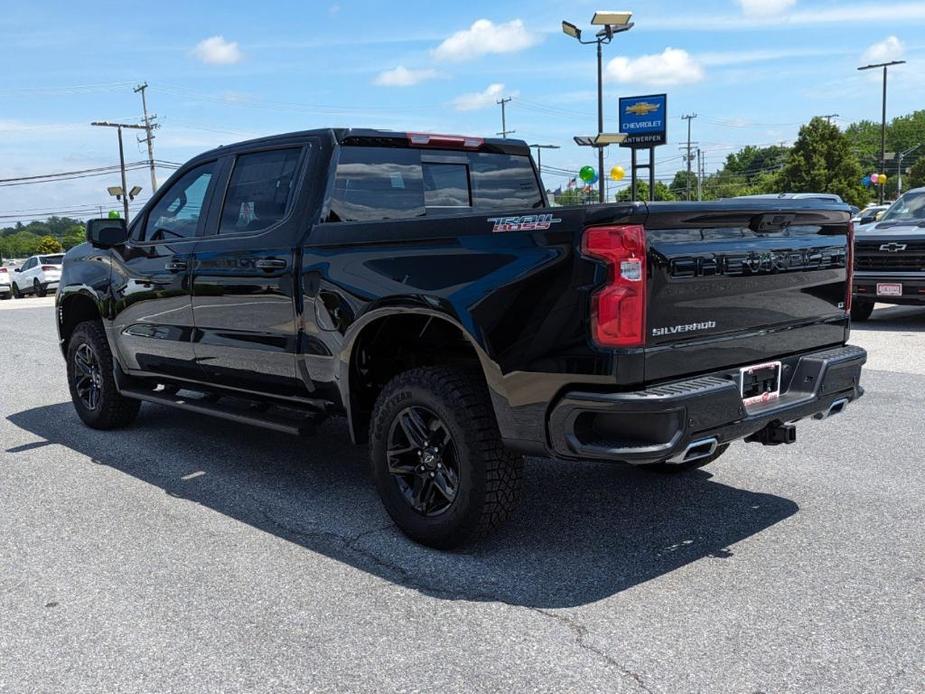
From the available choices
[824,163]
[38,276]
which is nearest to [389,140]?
[38,276]

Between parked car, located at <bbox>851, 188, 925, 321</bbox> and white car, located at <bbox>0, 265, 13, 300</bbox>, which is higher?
parked car, located at <bbox>851, 188, 925, 321</bbox>

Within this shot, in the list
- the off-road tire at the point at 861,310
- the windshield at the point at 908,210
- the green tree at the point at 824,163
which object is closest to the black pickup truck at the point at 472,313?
the off-road tire at the point at 861,310

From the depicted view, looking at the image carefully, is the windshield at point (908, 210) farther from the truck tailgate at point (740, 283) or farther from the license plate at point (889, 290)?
the truck tailgate at point (740, 283)

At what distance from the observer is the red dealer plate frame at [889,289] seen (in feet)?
36.8

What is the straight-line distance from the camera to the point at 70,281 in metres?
6.71

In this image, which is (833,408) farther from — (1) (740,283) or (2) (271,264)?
(2) (271,264)

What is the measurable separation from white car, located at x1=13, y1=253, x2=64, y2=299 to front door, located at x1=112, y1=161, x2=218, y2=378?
1052 inches

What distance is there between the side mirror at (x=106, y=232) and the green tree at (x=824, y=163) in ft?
184

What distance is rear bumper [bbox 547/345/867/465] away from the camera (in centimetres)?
328

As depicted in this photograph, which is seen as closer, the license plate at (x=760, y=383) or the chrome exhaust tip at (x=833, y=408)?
the license plate at (x=760, y=383)

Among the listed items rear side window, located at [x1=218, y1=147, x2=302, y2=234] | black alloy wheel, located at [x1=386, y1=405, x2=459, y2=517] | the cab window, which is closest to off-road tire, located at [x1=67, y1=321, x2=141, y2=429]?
the cab window

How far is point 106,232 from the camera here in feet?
19.6

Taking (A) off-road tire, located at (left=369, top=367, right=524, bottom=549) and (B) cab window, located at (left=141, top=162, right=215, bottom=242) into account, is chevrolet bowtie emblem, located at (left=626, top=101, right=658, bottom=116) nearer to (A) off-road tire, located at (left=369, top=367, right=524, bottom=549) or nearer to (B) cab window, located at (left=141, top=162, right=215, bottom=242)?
(B) cab window, located at (left=141, top=162, right=215, bottom=242)

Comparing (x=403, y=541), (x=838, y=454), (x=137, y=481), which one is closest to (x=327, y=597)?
(x=403, y=541)
